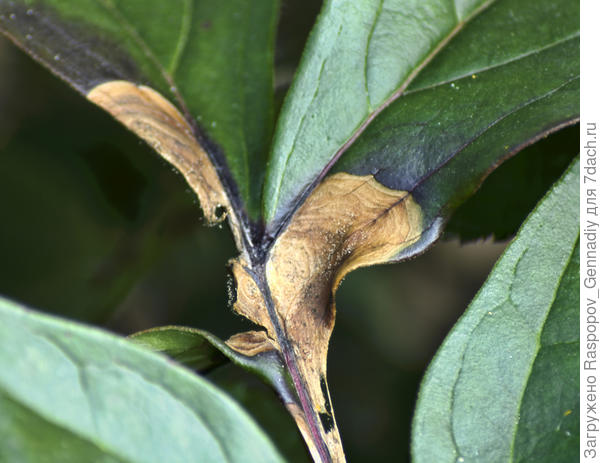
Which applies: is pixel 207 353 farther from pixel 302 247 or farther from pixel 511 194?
pixel 511 194

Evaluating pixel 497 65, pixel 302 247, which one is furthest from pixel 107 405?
pixel 497 65

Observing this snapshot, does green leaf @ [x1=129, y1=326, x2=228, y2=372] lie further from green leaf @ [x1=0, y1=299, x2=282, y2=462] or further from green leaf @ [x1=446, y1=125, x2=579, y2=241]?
green leaf @ [x1=446, y1=125, x2=579, y2=241]

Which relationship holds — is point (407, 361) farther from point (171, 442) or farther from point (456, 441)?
point (171, 442)

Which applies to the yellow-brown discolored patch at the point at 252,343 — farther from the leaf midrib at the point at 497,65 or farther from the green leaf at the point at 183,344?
the leaf midrib at the point at 497,65

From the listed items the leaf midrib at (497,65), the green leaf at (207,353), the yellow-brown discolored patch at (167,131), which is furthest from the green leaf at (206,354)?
the leaf midrib at (497,65)

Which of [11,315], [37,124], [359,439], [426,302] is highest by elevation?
[37,124]

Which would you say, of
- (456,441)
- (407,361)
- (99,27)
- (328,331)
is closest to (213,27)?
(99,27)

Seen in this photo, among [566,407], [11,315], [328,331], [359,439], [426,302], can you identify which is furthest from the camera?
[426,302]
